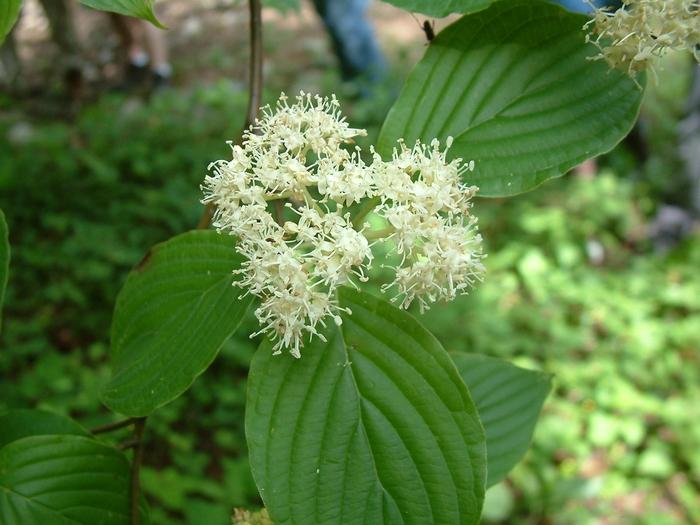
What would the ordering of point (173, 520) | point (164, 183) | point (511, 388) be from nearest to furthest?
1. point (511, 388)
2. point (173, 520)
3. point (164, 183)

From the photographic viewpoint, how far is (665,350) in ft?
8.79

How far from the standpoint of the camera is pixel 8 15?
64 centimetres

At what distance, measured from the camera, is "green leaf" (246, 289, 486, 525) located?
2.19ft

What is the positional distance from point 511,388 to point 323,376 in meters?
0.42

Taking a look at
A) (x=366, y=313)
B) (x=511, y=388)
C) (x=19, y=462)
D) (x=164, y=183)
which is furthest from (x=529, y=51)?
(x=164, y=183)

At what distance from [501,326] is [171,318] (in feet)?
7.11

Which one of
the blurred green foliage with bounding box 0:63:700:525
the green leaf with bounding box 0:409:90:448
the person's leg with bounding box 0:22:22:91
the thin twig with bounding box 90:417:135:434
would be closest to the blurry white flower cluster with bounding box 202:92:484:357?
the thin twig with bounding box 90:417:135:434

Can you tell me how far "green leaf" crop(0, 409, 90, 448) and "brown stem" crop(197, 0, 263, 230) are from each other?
0.33 metres

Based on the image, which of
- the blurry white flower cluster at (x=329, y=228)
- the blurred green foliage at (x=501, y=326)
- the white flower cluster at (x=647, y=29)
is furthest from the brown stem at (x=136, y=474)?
the blurred green foliage at (x=501, y=326)

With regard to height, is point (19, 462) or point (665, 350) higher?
point (19, 462)

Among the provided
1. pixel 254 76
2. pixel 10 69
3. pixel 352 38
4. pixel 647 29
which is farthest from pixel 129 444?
pixel 10 69

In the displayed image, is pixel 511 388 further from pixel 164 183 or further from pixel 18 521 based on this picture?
pixel 164 183

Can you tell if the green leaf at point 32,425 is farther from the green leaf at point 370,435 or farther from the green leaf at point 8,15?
the green leaf at point 8,15

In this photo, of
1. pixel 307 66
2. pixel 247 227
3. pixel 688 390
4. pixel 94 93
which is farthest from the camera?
pixel 307 66
